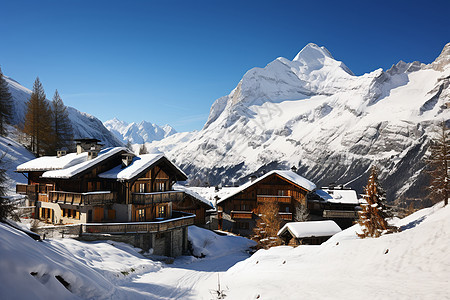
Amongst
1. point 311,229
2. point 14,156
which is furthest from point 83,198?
point 14,156

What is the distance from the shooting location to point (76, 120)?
157125 millimetres

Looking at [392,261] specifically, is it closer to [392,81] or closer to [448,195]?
[448,195]

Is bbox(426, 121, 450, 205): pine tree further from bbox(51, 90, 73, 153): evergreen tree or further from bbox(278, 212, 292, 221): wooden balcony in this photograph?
bbox(51, 90, 73, 153): evergreen tree

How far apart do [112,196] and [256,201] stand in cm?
2611

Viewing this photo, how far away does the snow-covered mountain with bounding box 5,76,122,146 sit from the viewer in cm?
13104

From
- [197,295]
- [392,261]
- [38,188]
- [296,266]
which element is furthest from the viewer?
[38,188]

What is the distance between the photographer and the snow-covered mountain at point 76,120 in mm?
131038

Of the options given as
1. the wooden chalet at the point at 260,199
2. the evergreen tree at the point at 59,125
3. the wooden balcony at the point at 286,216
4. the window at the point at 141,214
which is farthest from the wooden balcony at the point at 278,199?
the evergreen tree at the point at 59,125

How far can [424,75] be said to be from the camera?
7480 inches

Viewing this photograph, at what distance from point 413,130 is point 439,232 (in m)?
156

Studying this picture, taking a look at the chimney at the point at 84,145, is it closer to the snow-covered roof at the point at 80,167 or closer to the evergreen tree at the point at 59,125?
the snow-covered roof at the point at 80,167

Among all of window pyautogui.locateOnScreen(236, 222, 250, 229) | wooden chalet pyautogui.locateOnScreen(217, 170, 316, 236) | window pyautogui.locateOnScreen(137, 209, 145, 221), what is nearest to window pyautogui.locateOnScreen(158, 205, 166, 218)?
window pyautogui.locateOnScreen(137, 209, 145, 221)

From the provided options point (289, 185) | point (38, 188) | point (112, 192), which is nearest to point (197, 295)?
point (112, 192)

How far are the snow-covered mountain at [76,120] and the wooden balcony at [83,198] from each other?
109m
